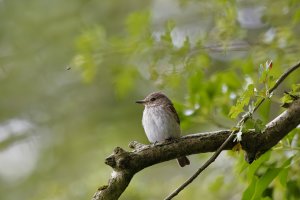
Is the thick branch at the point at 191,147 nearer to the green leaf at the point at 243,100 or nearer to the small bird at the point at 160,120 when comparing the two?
the green leaf at the point at 243,100

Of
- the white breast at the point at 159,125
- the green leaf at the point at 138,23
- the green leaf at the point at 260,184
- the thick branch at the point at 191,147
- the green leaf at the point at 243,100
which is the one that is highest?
the green leaf at the point at 138,23

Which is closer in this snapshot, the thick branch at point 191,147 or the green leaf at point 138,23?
the thick branch at point 191,147

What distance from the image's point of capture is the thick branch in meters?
2.43

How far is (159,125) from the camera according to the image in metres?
3.82

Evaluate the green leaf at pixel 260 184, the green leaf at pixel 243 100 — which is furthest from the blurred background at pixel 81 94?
the green leaf at pixel 243 100

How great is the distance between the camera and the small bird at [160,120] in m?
3.74

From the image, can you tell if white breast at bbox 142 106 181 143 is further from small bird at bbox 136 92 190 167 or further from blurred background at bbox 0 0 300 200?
blurred background at bbox 0 0 300 200

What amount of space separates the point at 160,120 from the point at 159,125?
0.21 feet

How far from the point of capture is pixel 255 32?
Answer: 6.16 meters

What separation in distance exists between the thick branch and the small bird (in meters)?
1.01

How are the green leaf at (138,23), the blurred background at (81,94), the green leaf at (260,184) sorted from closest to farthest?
1. the green leaf at (260,184)
2. the green leaf at (138,23)
3. the blurred background at (81,94)

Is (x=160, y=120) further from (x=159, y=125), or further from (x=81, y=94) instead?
(x=81, y=94)

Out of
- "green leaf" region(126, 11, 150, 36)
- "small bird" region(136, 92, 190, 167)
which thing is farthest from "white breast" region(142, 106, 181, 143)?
"green leaf" region(126, 11, 150, 36)

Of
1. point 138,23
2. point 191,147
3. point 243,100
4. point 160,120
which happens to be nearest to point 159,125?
point 160,120
